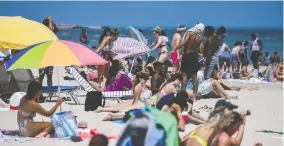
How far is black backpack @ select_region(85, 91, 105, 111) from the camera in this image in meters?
10.5

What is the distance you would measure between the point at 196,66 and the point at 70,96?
93.8 inches

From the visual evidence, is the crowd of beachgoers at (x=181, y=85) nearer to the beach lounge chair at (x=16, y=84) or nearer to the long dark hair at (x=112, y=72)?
the long dark hair at (x=112, y=72)

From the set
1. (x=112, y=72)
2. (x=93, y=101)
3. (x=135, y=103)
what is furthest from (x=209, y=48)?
(x=93, y=101)

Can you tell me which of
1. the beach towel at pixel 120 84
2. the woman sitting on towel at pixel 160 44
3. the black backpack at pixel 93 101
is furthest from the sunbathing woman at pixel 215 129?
the woman sitting on towel at pixel 160 44

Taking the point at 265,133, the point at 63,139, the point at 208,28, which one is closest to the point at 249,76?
the point at 208,28

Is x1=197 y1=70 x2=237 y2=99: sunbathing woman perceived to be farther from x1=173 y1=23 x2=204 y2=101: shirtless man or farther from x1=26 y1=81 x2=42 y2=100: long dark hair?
x1=26 y1=81 x2=42 y2=100: long dark hair

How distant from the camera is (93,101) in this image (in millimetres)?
10547

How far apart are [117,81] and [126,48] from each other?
220 cm

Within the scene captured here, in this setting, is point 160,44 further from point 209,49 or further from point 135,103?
point 135,103

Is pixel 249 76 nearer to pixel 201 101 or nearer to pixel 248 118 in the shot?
pixel 201 101

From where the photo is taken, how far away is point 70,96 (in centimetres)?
1203

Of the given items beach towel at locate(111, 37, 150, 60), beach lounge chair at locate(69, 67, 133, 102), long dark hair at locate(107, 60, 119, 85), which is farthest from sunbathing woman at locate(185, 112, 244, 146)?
beach towel at locate(111, 37, 150, 60)

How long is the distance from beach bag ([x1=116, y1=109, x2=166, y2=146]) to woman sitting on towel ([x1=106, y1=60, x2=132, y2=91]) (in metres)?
6.31

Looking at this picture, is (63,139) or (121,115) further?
(121,115)
